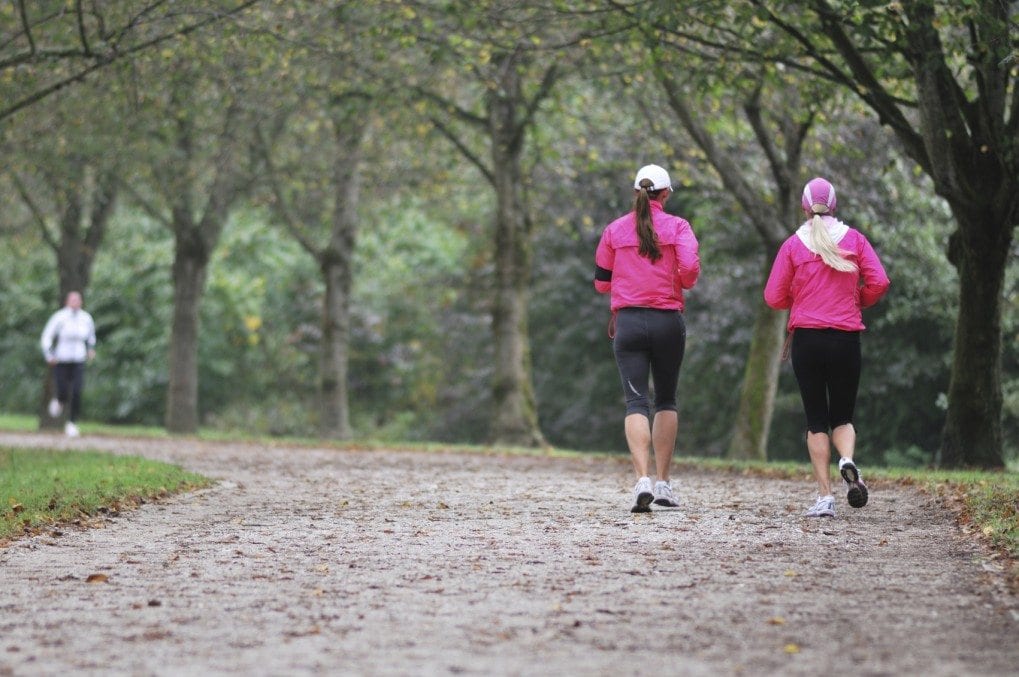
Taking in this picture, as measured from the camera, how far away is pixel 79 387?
24969mm

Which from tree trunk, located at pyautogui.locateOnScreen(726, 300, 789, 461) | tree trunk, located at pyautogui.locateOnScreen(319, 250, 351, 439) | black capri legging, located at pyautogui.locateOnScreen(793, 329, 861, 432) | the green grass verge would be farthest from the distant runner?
black capri legging, located at pyautogui.locateOnScreen(793, 329, 861, 432)

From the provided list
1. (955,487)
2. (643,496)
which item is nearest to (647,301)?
(643,496)

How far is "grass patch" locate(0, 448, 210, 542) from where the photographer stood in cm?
1038

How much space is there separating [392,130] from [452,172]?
450 centimetres

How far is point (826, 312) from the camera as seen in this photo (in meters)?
10.4

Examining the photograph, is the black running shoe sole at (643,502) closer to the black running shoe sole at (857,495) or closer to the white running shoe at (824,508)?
the white running shoe at (824,508)

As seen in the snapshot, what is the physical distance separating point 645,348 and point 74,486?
452 cm

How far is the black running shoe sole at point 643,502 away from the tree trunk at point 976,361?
7036mm

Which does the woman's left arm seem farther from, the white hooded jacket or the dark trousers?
the dark trousers

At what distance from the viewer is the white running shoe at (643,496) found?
10.4m

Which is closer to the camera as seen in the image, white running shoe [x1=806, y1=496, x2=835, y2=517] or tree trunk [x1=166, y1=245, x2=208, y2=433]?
white running shoe [x1=806, y1=496, x2=835, y2=517]

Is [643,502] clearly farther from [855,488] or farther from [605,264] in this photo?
[605,264]

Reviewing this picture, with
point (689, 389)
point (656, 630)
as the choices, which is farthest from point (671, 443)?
point (689, 389)

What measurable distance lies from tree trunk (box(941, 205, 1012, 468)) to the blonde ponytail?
6.24 metres
